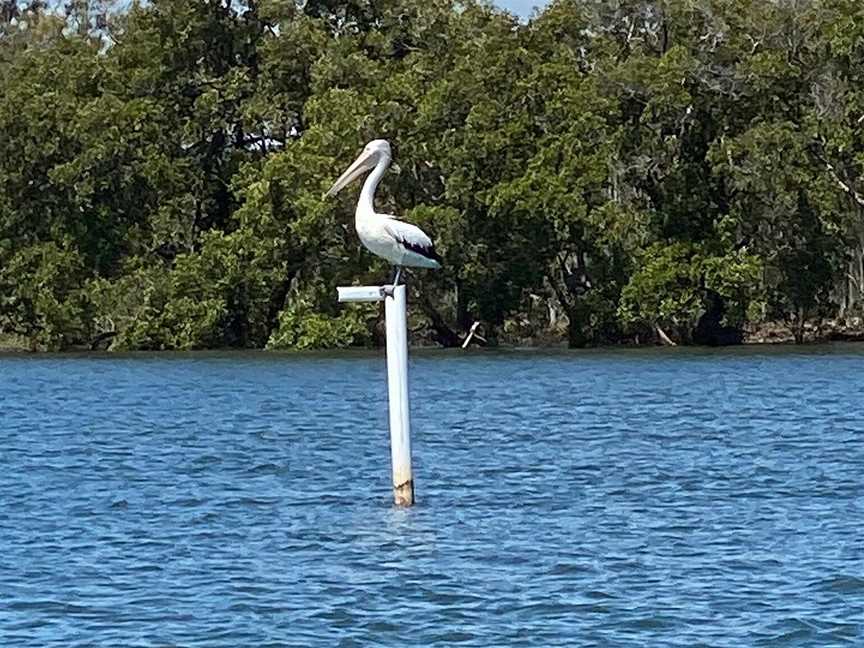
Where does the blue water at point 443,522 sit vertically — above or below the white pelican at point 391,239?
below

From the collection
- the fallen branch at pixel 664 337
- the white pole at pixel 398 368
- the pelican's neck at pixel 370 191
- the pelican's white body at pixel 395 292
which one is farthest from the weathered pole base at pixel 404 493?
the fallen branch at pixel 664 337

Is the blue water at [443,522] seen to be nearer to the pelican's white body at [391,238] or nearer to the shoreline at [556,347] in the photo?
the pelican's white body at [391,238]

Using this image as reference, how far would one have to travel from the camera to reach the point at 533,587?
16.4 metres

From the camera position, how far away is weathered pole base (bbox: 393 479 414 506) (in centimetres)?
2077

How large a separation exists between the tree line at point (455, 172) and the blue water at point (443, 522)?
17.3 metres

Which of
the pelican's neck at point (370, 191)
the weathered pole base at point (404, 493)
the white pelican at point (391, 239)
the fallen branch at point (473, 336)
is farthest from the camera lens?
the fallen branch at point (473, 336)

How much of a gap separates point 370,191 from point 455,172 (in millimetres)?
35224

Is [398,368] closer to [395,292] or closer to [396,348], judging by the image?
[396,348]

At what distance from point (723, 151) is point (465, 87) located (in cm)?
721

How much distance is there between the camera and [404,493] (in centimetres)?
2083

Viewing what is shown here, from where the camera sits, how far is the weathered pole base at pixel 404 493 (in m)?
20.8

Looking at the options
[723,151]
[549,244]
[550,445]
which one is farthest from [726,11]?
[550,445]

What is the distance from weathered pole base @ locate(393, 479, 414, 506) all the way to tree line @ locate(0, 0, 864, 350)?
33661 mm

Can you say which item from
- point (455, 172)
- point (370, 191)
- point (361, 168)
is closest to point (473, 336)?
point (455, 172)
